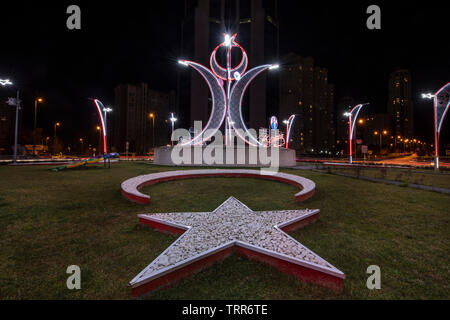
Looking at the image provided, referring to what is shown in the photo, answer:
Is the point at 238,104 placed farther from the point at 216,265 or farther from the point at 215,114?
the point at 216,265

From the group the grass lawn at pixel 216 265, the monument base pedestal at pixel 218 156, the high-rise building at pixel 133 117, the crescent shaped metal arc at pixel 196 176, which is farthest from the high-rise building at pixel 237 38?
the grass lawn at pixel 216 265

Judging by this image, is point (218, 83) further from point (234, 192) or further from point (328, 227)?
point (328, 227)

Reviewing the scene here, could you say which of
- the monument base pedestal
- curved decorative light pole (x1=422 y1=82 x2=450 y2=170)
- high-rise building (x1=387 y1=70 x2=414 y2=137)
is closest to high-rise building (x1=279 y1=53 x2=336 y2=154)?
high-rise building (x1=387 y1=70 x2=414 y2=137)

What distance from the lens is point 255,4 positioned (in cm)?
5359

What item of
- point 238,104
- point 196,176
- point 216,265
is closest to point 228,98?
point 238,104

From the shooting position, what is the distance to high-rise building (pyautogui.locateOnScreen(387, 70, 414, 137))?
102562 mm

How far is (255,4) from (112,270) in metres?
66.0

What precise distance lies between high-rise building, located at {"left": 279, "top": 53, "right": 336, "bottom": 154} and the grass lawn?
335 ft

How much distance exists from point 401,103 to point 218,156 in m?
128

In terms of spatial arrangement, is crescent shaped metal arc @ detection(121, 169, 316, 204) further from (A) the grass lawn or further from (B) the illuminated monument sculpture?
(B) the illuminated monument sculpture
